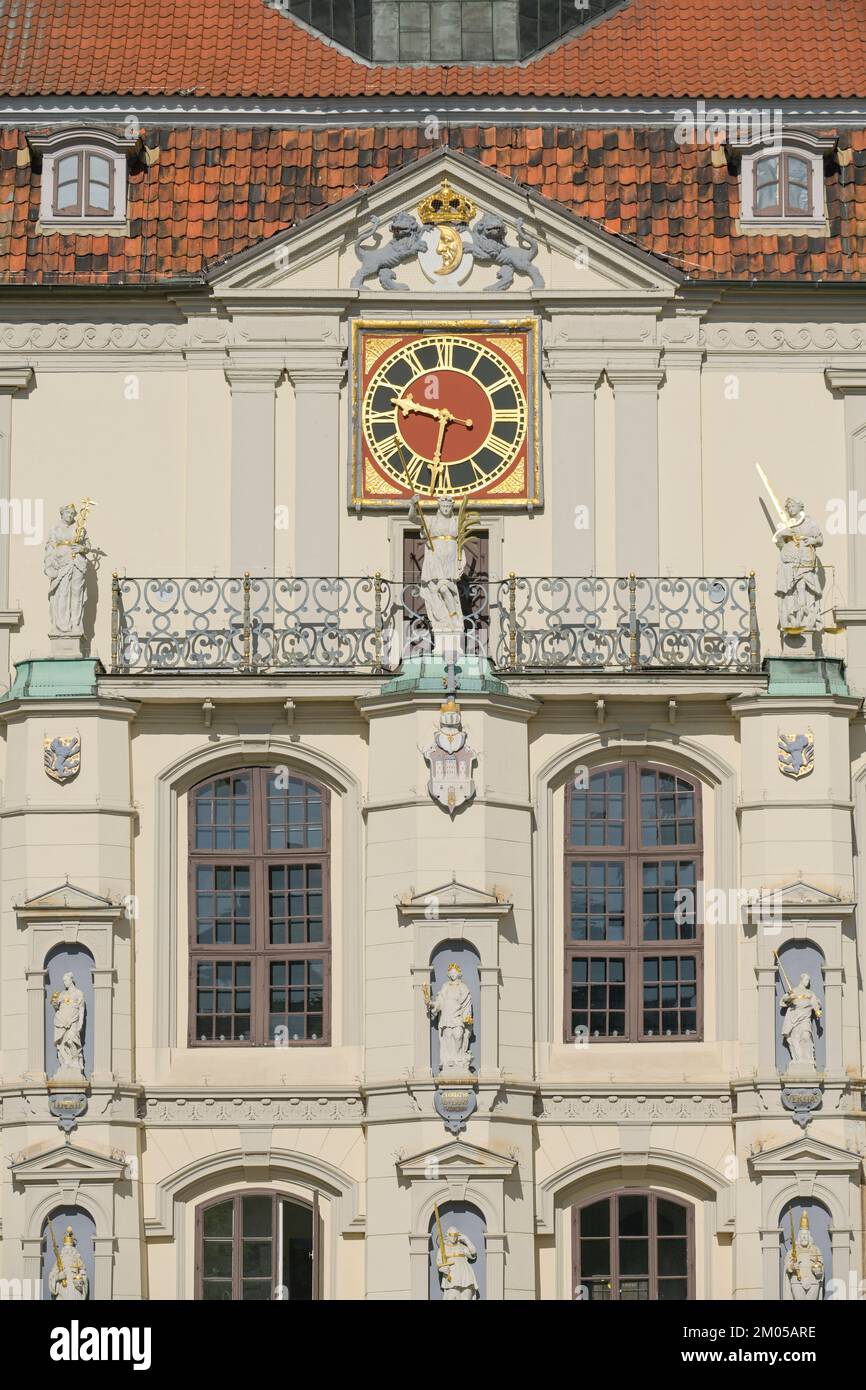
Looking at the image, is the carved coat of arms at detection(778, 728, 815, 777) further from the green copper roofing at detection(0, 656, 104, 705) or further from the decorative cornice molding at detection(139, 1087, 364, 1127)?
the green copper roofing at detection(0, 656, 104, 705)

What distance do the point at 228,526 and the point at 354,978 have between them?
5376 mm

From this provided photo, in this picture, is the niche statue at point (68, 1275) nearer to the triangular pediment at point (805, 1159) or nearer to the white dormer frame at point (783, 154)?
the triangular pediment at point (805, 1159)

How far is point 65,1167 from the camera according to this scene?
3959cm

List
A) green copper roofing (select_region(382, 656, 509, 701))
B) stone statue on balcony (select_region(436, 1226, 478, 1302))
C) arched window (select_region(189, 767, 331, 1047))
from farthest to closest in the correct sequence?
arched window (select_region(189, 767, 331, 1047)) → green copper roofing (select_region(382, 656, 509, 701)) → stone statue on balcony (select_region(436, 1226, 478, 1302))

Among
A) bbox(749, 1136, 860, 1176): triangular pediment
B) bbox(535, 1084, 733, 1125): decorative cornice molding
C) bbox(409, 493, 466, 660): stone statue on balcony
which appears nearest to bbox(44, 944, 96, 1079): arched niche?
bbox(535, 1084, 733, 1125): decorative cornice molding

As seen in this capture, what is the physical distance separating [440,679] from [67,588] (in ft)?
13.6

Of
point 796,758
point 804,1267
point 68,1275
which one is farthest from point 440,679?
point 68,1275

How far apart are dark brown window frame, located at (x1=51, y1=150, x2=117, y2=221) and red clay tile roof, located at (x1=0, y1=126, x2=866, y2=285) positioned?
231mm

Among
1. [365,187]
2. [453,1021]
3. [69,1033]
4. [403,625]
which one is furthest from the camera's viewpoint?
[365,187]

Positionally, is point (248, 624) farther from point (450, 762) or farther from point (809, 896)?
point (809, 896)

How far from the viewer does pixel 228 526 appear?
42.5m

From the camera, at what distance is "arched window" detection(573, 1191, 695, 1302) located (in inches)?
1586

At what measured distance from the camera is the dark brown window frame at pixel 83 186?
43281 millimetres
